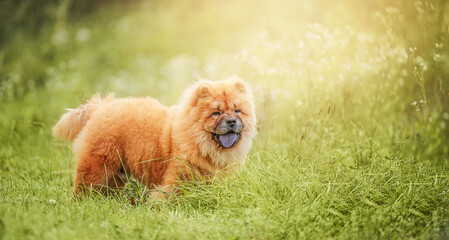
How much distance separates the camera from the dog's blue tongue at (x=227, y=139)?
378 centimetres

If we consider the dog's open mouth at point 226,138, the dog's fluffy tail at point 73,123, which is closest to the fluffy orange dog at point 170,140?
the dog's open mouth at point 226,138

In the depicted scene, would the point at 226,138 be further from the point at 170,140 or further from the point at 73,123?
the point at 73,123

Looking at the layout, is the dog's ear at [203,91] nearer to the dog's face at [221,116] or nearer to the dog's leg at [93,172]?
the dog's face at [221,116]

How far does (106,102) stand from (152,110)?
64 centimetres

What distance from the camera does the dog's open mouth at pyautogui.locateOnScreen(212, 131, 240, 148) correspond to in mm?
3781

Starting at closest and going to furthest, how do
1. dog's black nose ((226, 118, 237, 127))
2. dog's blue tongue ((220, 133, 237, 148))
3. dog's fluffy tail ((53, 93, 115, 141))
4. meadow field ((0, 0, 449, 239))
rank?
meadow field ((0, 0, 449, 239)) → dog's black nose ((226, 118, 237, 127)) → dog's blue tongue ((220, 133, 237, 148)) → dog's fluffy tail ((53, 93, 115, 141))

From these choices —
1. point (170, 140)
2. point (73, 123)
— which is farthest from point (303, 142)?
point (73, 123)

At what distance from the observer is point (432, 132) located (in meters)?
4.25

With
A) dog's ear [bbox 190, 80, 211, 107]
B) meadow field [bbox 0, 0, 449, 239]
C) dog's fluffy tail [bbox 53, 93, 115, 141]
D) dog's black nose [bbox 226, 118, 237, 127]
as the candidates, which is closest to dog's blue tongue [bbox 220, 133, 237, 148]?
dog's black nose [bbox 226, 118, 237, 127]

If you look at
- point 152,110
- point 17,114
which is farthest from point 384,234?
point 17,114

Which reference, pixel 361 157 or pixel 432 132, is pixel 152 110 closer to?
pixel 361 157

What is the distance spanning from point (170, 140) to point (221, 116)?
0.62 meters

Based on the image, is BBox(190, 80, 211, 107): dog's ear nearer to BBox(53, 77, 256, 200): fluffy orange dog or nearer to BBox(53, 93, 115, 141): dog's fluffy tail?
BBox(53, 77, 256, 200): fluffy orange dog

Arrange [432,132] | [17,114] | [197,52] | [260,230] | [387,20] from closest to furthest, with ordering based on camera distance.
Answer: [260,230] → [432,132] → [387,20] → [17,114] → [197,52]
